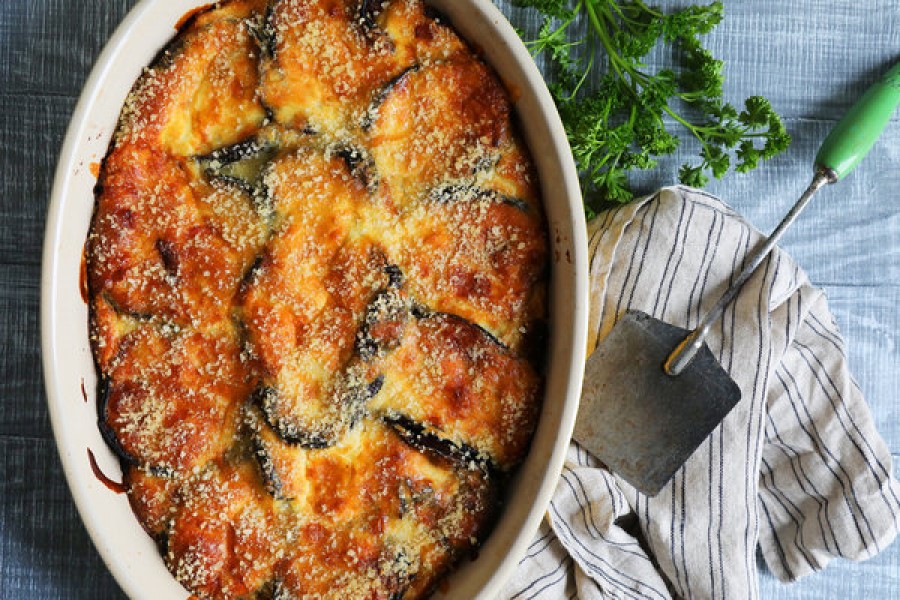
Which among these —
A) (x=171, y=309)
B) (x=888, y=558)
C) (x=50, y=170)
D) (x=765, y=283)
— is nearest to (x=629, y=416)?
(x=765, y=283)

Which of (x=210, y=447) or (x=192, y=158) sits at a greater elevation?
(x=192, y=158)

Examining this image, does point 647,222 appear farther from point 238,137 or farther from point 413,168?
point 238,137

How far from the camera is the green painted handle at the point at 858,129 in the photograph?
1962 millimetres

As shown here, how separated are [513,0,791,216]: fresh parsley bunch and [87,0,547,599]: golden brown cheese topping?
0.33 metres

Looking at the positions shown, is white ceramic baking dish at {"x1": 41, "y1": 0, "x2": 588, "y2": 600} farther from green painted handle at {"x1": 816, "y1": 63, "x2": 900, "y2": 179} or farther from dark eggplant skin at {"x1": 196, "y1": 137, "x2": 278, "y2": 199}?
green painted handle at {"x1": 816, "y1": 63, "x2": 900, "y2": 179}

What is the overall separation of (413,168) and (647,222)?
633mm

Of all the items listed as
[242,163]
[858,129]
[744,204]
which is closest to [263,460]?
[242,163]

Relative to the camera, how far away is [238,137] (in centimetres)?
171

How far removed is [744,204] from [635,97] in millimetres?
422

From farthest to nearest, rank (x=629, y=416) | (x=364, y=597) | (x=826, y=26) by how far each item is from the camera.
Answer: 1. (x=826, y=26)
2. (x=629, y=416)
3. (x=364, y=597)

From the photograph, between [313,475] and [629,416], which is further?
[629,416]

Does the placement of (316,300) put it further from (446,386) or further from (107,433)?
(107,433)

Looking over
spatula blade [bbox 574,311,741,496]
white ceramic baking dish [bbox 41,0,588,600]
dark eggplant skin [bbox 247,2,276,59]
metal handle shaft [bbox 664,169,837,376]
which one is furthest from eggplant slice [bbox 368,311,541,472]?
dark eggplant skin [bbox 247,2,276,59]

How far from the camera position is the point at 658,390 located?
1959 mm
